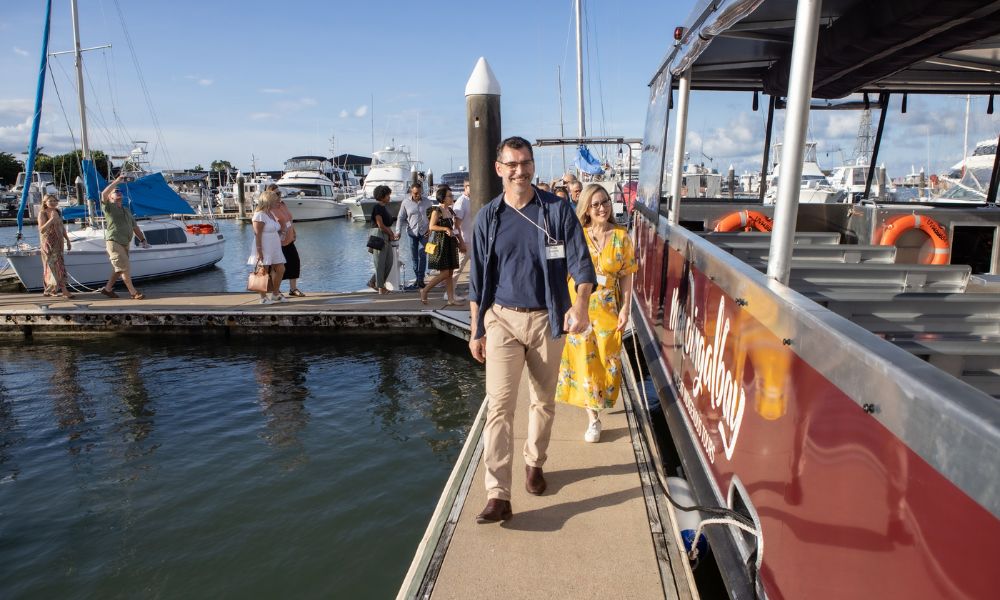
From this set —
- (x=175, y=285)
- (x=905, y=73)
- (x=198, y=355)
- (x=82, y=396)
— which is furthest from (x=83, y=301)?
(x=905, y=73)

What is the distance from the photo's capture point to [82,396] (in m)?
7.41

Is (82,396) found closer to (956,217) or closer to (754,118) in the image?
(754,118)

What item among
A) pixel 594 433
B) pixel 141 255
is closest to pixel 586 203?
pixel 594 433

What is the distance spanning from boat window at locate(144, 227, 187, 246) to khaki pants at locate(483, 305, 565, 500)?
1782 cm

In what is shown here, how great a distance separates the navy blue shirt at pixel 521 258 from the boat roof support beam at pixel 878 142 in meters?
4.09

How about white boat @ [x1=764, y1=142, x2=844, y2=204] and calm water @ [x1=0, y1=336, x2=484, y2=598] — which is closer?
calm water @ [x1=0, y1=336, x2=484, y2=598]

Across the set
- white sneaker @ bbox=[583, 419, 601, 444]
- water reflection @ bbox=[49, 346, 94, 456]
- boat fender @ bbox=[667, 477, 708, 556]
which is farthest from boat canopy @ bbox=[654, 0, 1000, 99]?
water reflection @ bbox=[49, 346, 94, 456]

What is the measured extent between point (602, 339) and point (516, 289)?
1.19 metres

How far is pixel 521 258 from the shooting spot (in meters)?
3.21

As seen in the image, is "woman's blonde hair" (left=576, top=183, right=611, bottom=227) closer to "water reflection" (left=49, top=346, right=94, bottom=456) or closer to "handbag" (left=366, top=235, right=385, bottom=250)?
"water reflection" (left=49, top=346, right=94, bottom=456)

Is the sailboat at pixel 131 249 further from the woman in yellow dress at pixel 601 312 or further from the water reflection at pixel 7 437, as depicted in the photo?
the woman in yellow dress at pixel 601 312

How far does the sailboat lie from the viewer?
14953 millimetres

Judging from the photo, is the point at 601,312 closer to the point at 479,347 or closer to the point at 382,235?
the point at 479,347

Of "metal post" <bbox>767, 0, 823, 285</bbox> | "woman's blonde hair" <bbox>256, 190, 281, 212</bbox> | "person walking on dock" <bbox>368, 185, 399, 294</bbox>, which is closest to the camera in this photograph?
"metal post" <bbox>767, 0, 823, 285</bbox>
